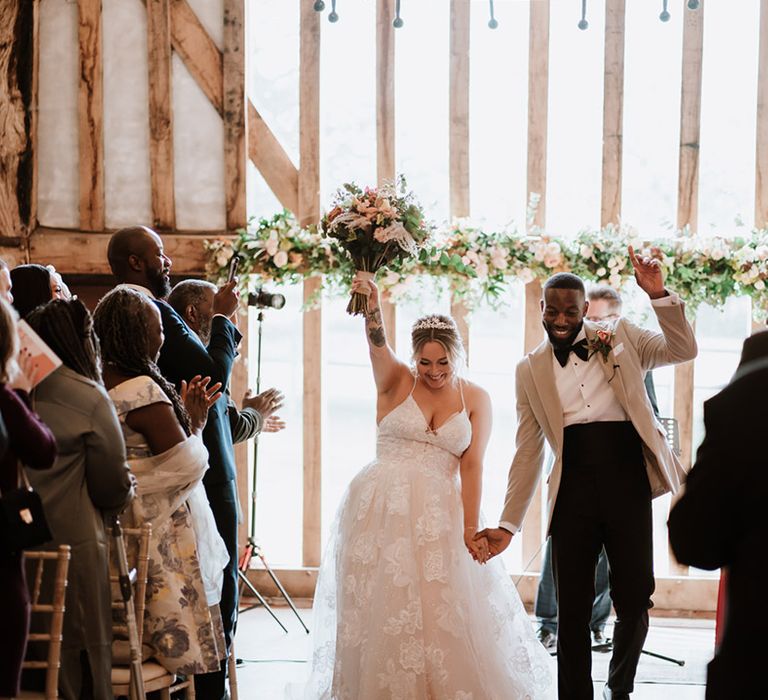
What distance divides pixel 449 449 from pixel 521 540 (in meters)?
2.13

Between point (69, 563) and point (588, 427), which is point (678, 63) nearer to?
point (588, 427)

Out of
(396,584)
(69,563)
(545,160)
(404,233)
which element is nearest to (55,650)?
(69,563)

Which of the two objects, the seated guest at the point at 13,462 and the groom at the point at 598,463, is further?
the groom at the point at 598,463

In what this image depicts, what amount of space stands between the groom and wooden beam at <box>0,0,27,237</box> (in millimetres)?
3495

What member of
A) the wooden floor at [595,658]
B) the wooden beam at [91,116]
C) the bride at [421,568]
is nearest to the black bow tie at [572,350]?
the bride at [421,568]

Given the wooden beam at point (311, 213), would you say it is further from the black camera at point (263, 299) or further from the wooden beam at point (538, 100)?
the wooden beam at point (538, 100)

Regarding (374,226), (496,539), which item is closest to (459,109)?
(374,226)

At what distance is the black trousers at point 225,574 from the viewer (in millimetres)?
4020

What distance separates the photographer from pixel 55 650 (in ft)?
8.79

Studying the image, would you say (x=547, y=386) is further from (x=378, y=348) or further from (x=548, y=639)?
(x=548, y=639)

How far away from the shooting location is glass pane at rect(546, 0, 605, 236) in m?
6.24

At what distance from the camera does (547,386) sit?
413 centimetres

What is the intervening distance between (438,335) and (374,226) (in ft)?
1.90

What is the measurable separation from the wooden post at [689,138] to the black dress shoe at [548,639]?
1326 mm
